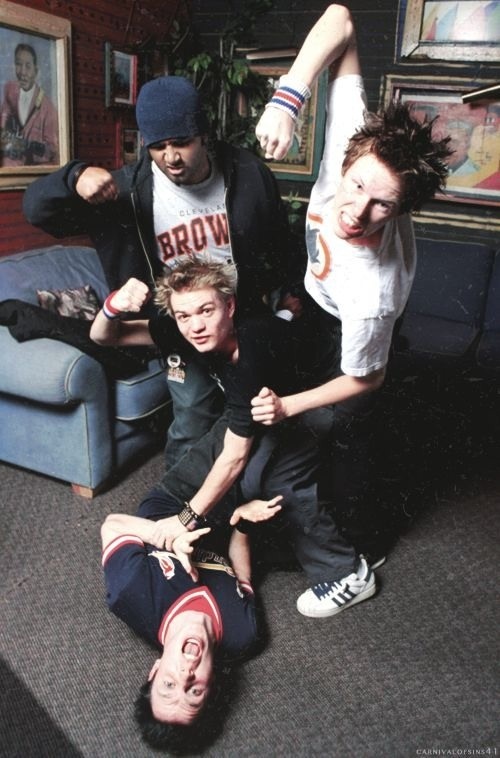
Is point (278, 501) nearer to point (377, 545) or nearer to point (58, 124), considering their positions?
point (377, 545)

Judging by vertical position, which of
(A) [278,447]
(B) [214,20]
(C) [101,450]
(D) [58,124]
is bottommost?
(C) [101,450]

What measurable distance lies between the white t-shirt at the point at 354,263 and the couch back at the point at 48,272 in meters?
1.66

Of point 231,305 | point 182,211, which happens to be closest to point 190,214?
point 182,211

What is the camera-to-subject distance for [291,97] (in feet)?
4.52

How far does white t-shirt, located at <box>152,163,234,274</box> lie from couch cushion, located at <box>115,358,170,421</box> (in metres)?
0.82

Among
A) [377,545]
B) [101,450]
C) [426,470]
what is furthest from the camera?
[426,470]

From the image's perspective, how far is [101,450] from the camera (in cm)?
267

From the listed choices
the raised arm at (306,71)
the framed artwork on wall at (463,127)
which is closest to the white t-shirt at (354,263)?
the raised arm at (306,71)

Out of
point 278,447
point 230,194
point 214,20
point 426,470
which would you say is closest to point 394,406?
point 426,470

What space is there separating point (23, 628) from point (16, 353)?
1083 mm

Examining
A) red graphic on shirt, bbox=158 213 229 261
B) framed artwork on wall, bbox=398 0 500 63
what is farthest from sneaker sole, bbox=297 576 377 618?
framed artwork on wall, bbox=398 0 500 63

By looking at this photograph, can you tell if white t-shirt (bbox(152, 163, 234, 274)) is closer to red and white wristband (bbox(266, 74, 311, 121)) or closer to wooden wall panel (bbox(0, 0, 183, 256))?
red and white wristband (bbox(266, 74, 311, 121))

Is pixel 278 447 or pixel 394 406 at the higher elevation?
pixel 278 447

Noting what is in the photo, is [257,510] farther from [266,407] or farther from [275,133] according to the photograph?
[275,133]
